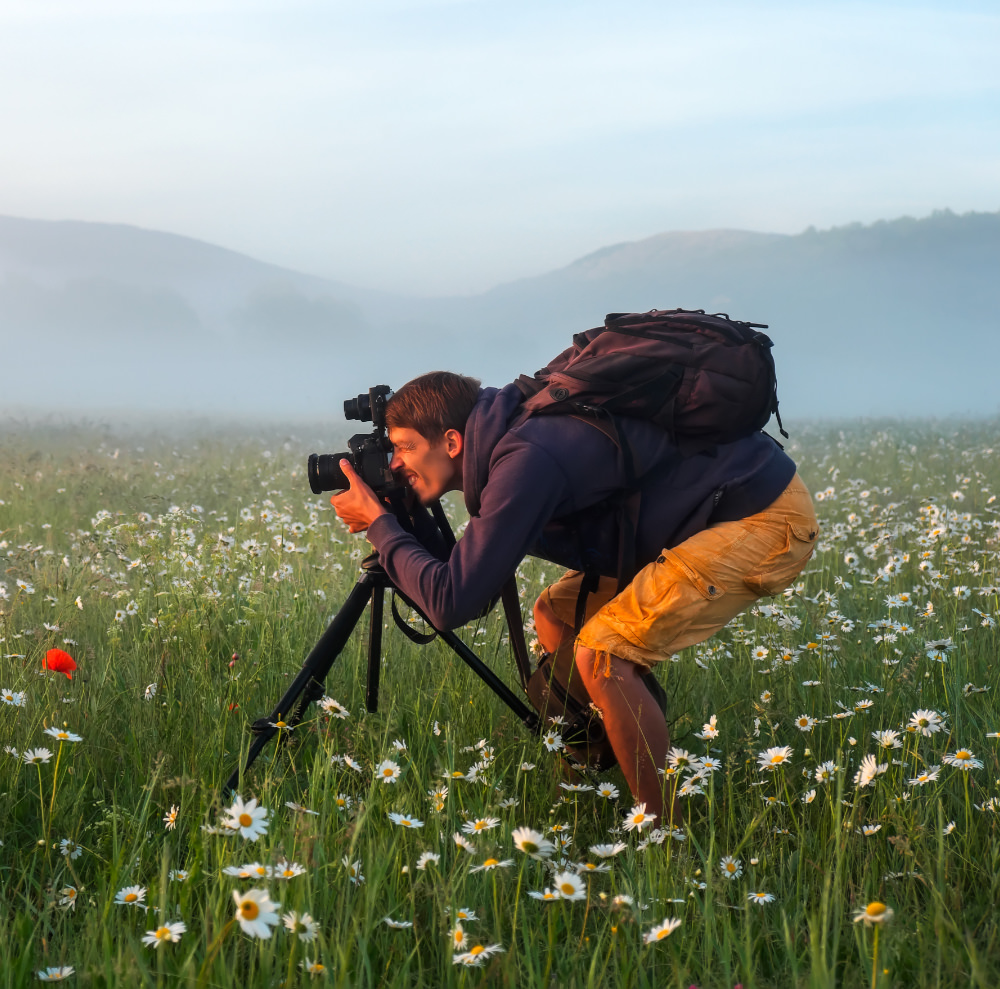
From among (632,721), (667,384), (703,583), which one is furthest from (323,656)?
(667,384)

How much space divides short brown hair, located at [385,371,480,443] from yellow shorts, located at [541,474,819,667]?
794 mm

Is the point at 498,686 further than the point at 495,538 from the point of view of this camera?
Yes

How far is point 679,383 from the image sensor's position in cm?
309

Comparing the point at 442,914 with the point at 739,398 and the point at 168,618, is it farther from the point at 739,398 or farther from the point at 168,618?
the point at 168,618

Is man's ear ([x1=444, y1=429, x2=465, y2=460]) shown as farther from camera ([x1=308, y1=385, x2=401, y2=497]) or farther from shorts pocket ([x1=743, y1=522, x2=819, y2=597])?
shorts pocket ([x1=743, y1=522, x2=819, y2=597])

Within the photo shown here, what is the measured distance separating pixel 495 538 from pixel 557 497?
0.79 feet

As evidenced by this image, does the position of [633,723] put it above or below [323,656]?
below

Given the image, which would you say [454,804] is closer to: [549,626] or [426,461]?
[549,626]

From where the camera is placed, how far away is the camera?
3.21 metres

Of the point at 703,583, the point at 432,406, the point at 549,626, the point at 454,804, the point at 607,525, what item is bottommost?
the point at 454,804

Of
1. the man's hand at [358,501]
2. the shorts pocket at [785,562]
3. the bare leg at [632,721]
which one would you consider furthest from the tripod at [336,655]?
the shorts pocket at [785,562]

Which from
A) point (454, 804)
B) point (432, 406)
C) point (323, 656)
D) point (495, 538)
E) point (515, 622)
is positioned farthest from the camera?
point (515, 622)

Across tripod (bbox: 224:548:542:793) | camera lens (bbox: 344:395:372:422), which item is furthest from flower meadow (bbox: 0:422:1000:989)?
camera lens (bbox: 344:395:372:422)

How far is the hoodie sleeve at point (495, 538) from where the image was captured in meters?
2.85
